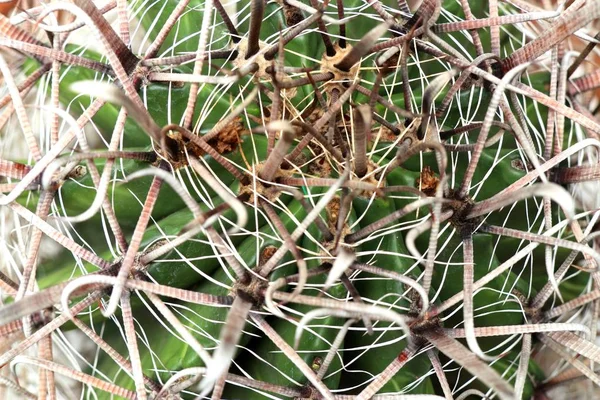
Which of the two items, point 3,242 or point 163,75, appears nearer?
point 163,75

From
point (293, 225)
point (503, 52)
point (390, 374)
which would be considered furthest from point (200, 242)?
point (503, 52)

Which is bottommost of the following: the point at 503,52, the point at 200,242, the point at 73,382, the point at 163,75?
the point at 73,382

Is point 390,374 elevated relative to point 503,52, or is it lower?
lower

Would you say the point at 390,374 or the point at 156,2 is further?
the point at 156,2

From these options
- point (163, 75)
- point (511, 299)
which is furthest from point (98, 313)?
point (511, 299)

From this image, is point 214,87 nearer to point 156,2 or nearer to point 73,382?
point 156,2

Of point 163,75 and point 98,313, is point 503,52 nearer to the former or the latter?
point 163,75
